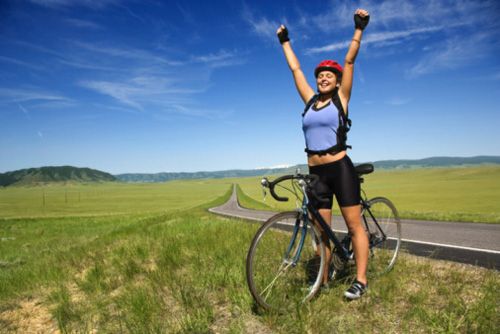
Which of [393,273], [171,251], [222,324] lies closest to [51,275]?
[171,251]

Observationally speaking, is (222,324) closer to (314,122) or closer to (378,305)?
(378,305)

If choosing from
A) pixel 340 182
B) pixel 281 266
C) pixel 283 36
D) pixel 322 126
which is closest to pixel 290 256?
pixel 281 266

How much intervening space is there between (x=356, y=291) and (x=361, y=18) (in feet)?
9.20

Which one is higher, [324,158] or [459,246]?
[324,158]

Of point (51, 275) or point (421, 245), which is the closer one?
point (51, 275)

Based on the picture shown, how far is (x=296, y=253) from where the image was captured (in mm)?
2836

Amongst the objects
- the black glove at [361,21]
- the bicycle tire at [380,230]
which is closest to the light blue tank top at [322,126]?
Answer: the black glove at [361,21]

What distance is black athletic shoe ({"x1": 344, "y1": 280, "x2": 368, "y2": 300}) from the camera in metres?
2.86

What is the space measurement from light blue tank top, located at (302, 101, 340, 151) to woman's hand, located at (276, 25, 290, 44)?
1.16m

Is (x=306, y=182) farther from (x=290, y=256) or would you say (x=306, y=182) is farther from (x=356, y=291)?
(x=356, y=291)

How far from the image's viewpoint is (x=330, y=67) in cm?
318

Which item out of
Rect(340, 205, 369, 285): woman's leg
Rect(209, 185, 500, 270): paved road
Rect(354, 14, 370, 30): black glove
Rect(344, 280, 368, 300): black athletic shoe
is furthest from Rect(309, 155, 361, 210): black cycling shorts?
Rect(209, 185, 500, 270): paved road

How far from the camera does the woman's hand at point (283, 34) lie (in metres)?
3.70

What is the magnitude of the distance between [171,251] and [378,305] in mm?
3428
